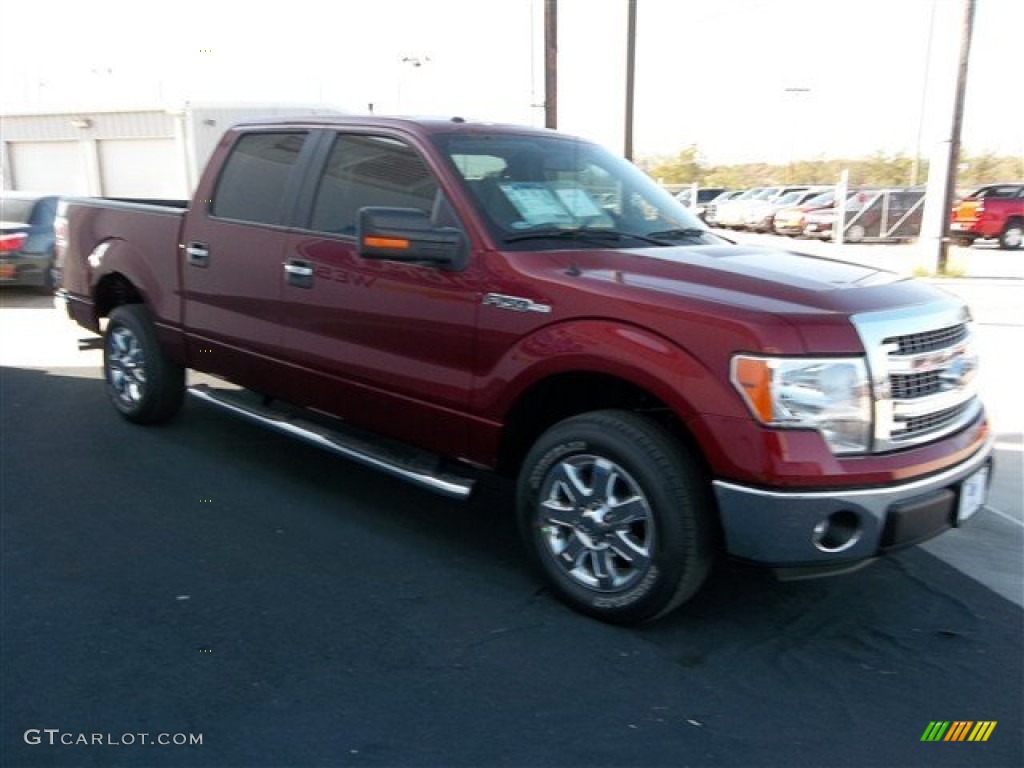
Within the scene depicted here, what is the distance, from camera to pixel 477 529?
4641mm

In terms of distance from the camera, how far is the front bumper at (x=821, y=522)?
3109 millimetres

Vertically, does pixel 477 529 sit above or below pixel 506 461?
below

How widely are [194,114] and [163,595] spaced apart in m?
30.2

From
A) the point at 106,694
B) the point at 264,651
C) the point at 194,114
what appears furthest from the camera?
the point at 194,114

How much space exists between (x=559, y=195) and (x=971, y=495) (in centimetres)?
218

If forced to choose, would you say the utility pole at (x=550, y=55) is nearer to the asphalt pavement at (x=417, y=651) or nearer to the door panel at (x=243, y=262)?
the door panel at (x=243, y=262)

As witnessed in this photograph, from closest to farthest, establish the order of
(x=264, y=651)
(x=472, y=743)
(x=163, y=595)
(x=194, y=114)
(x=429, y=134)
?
(x=472, y=743) → (x=264, y=651) → (x=163, y=595) → (x=429, y=134) → (x=194, y=114)

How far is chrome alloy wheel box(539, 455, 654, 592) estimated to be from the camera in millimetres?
3465

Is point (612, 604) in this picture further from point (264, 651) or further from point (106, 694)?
point (106, 694)

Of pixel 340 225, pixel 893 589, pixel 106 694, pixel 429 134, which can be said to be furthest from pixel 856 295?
pixel 106 694

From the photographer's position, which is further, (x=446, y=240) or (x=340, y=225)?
(x=340, y=225)

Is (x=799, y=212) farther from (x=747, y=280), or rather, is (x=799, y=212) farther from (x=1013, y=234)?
(x=747, y=280)

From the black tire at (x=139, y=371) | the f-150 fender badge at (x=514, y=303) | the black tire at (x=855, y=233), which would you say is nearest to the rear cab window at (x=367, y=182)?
the f-150 fender badge at (x=514, y=303)

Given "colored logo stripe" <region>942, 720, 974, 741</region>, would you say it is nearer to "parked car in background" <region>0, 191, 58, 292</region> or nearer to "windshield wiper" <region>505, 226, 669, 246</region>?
"windshield wiper" <region>505, 226, 669, 246</region>
